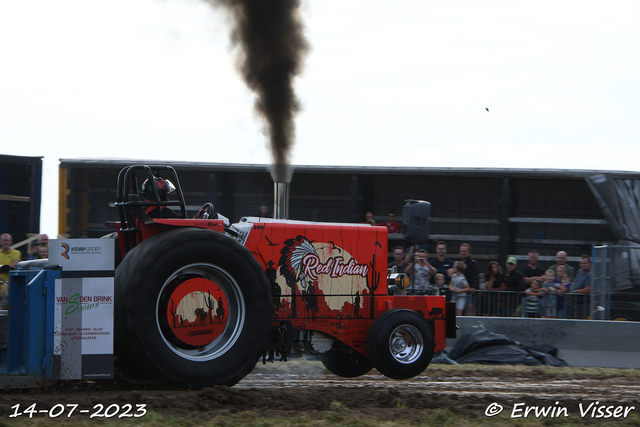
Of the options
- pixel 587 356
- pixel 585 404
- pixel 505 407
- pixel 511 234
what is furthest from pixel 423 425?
pixel 511 234

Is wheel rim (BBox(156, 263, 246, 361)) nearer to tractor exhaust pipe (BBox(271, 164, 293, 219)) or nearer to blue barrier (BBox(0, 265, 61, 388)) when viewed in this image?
blue barrier (BBox(0, 265, 61, 388))

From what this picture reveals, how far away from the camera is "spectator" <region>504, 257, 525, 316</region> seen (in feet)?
34.8

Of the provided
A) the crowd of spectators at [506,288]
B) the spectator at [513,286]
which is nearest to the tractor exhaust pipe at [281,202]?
the crowd of spectators at [506,288]

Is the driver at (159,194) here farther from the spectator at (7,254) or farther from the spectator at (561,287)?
the spectator at (561,287)

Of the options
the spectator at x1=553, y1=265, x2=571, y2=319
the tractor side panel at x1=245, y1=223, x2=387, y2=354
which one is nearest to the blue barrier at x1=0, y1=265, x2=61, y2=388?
the tractor side panel at x1=245, y1=223, x2=387, y2=354

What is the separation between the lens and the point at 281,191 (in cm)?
799

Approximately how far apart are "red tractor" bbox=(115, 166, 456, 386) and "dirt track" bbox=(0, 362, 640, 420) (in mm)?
301

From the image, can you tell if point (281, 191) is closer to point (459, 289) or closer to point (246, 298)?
point (246, 298)

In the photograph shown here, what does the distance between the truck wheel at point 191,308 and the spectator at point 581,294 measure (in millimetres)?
6267

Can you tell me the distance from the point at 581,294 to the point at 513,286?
0.97 meters

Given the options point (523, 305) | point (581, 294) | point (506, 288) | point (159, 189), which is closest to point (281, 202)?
point (159, 189)

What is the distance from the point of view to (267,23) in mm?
9586

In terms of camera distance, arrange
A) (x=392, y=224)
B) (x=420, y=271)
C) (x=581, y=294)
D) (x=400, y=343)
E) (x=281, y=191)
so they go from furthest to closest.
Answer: (x=392, y=224) → (x=581, y=294) → (x=420, y=271) → (x=281, y=191) → (x=400, y=343)

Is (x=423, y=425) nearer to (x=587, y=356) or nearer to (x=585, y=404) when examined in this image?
(x=585, y=404)
